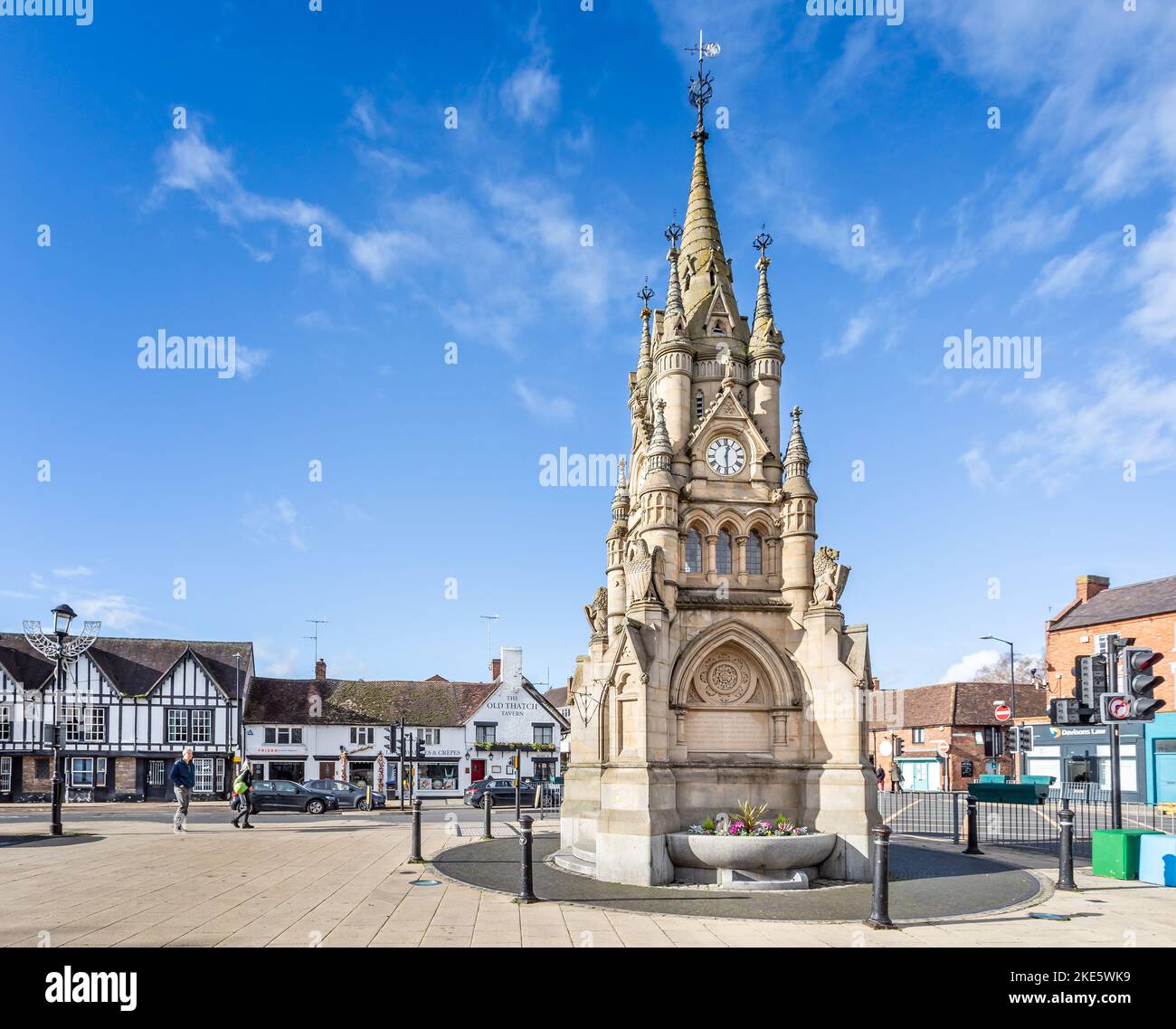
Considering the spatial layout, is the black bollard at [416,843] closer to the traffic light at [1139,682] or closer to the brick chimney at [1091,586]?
the traffic light at [1139,682]

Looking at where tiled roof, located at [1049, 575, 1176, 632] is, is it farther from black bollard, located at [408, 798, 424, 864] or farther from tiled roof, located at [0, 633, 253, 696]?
tiled roof, located at [0, 633, 253, 696]

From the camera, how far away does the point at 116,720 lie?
47000mm

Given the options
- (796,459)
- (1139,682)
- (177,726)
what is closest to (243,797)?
(796,459)

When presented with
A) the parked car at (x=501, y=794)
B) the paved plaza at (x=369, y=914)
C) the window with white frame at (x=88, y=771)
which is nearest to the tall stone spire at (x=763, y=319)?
the paved plaza at (x=369, y=914)

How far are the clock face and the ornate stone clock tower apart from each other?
40 millimetres

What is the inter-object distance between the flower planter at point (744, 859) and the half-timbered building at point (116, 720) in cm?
3865

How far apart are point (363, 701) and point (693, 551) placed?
133 ft

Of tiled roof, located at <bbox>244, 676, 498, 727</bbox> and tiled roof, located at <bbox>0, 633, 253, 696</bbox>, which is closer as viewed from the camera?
tiled roof, located at <bbox>0, 633, 253, 696</bbox>

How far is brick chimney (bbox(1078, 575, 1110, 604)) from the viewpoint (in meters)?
51.2

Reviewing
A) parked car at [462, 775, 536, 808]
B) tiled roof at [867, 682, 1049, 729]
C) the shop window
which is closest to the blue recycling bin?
parked car at [462, 775, 536, 808]

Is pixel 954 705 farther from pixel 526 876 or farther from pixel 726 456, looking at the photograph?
pixel 526 876
